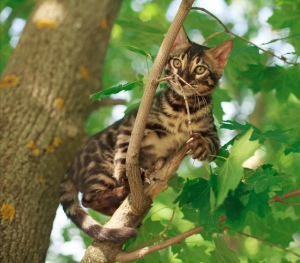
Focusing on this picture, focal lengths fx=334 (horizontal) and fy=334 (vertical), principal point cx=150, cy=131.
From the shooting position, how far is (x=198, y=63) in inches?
118

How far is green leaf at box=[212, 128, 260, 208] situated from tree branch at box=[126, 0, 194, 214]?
54cm

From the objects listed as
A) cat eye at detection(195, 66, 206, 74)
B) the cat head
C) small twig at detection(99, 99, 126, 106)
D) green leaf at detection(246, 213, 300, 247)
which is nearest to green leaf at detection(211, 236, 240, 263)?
green leaf at detection(246, 213, 300, 247)

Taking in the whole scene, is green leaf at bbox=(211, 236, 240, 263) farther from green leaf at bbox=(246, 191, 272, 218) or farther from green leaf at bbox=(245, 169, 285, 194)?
green leaf at bbox=(245, 169, 285, 194)

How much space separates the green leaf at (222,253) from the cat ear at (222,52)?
→ 158 centimetres

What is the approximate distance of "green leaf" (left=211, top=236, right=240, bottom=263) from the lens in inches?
101

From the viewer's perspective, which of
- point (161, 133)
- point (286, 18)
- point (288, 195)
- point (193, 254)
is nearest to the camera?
point (288, 195)

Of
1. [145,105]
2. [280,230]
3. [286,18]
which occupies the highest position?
[145,105]

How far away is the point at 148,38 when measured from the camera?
3.25 metres

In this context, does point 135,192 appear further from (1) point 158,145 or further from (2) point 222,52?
(2) point 222,52

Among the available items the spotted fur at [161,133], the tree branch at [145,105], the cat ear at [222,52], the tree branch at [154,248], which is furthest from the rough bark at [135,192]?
the cat ear at [222,52]

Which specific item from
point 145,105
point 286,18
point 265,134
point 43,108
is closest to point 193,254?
point 265,134

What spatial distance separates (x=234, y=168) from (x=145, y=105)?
62cm

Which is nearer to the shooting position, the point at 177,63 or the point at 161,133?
the point at 177,63

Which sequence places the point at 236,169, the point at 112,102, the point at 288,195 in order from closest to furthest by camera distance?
the point at 236,169, the point at 288,195, the point at 112,102
